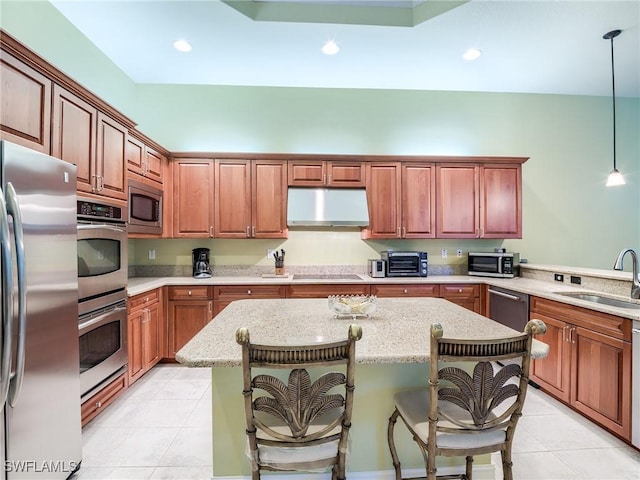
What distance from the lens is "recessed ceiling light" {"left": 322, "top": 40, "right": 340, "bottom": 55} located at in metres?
3.04

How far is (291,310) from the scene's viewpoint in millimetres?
1967

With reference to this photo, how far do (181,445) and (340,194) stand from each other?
111 inches

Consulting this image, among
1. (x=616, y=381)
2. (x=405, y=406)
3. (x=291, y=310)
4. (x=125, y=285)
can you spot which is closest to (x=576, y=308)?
(x=616, y=381)

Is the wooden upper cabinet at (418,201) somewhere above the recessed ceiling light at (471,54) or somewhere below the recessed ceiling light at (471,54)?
below

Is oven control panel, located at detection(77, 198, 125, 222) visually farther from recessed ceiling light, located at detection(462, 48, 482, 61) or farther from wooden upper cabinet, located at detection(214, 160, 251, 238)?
recessed ceiling light, located at detection(462, 48, 482, 61)

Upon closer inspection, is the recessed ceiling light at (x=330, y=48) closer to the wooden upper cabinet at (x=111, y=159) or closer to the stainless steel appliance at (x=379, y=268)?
the wooden upper cabinet at (x=111, y=159)

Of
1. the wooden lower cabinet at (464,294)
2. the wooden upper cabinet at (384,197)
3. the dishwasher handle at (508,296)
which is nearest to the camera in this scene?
the dishwasher handle at (508,296)

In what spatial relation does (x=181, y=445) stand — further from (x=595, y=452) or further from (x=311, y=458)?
(x=595, y=452)

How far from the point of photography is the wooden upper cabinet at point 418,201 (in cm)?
374

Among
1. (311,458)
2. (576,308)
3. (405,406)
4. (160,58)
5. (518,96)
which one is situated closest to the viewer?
(311,458)

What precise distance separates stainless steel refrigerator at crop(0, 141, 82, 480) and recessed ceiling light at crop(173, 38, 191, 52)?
199cm

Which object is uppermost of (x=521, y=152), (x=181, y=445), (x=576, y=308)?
(x=521, y=152)

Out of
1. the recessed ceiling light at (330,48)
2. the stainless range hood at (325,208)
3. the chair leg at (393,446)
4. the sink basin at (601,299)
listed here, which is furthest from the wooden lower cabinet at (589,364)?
the recessed ceiling light at (330,48)

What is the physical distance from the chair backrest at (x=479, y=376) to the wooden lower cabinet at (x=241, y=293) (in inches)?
95.2
